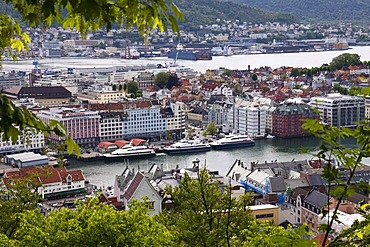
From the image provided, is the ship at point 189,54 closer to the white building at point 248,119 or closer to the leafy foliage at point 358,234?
the white building at point 248,119

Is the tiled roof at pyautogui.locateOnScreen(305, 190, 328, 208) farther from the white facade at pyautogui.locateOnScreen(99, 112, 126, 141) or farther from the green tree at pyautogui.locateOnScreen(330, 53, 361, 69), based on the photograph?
the green tree at pyautogui.locateOnScreen(330, 53, 361, 69)

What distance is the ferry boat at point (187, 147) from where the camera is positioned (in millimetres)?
9047

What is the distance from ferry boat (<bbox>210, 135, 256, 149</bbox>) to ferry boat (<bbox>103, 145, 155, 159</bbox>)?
3.31 feet

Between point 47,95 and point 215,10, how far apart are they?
23.2 metres

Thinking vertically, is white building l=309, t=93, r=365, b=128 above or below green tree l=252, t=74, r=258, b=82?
below

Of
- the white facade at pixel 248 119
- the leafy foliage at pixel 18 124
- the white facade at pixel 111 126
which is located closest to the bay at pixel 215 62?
the white facade at pixel 248 119

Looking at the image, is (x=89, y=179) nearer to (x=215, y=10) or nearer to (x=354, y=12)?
(x=215, y=10)

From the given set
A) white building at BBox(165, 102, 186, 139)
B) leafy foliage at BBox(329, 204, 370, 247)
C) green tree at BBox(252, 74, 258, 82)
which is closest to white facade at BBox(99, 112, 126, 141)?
white building at BBox(165, 102, 186, 139)

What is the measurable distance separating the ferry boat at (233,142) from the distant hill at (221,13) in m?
22.9

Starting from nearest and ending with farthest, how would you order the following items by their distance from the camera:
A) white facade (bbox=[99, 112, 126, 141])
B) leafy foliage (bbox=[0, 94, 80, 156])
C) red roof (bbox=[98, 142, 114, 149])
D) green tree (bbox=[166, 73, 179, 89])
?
leafy foliage (bbox=[0, 94, 80, 156])
red roof (bbox=[98, 142, 114, 149])
white facade (bbox=[99, 112, 126, 141])
green tree (bbox=[166, 73, 179, 89])

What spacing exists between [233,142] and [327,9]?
111ft

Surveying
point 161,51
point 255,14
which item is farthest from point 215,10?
point 161,51

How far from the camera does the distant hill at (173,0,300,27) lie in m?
32.8

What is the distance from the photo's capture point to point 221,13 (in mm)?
34719
